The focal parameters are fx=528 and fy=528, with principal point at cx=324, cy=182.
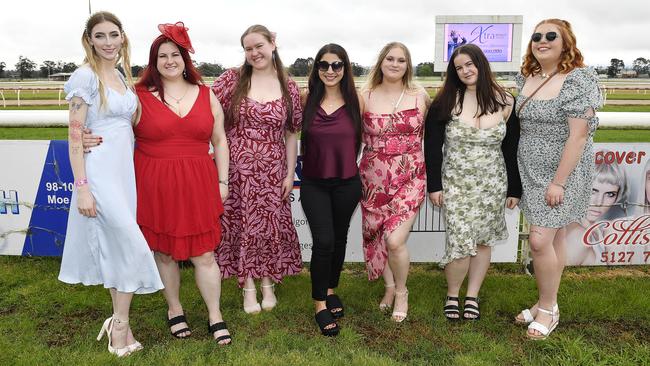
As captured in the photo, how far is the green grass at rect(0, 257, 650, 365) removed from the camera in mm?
3227

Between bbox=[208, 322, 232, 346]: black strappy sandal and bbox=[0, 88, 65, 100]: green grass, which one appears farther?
bbox=[0, 88, 65, 100]: green grass

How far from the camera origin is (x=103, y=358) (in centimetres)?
316

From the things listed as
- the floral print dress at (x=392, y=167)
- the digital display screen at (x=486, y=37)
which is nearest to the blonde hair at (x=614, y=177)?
the floral print dress at (x=392, y=167)

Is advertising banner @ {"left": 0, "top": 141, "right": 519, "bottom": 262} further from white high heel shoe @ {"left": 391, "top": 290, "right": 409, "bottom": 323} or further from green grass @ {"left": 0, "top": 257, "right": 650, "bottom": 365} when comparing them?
white high heel shoe @ {"left": 391, "top": 290, "right": 409, "bottom": 323}

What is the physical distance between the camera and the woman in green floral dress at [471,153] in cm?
340

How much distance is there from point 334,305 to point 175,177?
1.50 metres

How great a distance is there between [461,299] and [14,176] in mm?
4029

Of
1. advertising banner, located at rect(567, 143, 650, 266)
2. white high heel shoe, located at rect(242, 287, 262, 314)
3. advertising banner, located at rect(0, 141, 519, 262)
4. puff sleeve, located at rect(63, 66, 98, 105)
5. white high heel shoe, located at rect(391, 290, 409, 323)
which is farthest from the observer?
advertising banner, located at rect(0, 141, 519, 262)

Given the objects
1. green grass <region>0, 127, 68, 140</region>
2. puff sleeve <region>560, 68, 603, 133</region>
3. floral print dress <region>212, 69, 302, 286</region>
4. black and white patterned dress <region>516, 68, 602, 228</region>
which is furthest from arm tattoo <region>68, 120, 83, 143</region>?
green grass <region>0, 127, 68, 140</region>

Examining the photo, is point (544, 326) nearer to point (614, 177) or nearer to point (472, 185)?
point (472, 185)

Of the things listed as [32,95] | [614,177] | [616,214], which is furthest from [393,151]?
[32,95]

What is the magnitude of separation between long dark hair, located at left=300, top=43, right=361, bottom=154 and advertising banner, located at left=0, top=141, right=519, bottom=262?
1251 mm

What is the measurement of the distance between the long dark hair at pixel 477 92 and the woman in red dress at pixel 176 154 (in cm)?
144

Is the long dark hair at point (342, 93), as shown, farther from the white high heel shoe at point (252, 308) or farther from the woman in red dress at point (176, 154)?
the white high heel shoe at point (252, 308)
